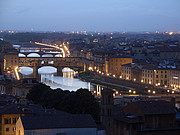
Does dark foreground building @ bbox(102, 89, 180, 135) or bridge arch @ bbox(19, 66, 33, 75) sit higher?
dark foreground building @ bbox(102, 89, 180, 135)

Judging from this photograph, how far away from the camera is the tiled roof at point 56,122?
10555mm

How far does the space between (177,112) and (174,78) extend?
13905 mm

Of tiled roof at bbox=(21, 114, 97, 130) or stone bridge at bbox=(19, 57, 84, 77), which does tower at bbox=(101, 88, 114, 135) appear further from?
stone bridge at bbox=(19, 57, 84, 77)

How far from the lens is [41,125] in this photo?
10570mm

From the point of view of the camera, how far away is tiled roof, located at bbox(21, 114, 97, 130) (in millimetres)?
10555

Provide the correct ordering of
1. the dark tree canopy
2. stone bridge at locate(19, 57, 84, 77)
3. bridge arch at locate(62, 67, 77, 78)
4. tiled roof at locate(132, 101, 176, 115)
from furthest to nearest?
stone bridge at locate(19, 57, 84, 77), bridge arch at locate(62, 67, 77, 78), the dark tree canopy, tiled roof at locate(132, 101, 176, 115)

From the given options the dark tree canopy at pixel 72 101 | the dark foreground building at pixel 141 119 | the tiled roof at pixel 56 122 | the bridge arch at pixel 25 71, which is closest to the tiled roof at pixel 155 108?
the dark foreground building at pixel 141 119

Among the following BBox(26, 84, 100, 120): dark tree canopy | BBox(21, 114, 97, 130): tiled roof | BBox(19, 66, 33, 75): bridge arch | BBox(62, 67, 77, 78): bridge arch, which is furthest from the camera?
BBox(19, 66, 33, 75): bridge arch

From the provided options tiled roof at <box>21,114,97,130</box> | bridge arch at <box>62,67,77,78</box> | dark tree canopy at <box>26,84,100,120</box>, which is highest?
tiled roof at <box>21,114,97,130</box>

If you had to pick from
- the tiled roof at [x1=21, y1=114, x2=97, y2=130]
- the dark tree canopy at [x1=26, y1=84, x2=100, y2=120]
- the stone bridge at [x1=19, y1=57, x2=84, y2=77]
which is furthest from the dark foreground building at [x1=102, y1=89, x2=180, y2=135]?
the stone bridge at [x1=19, y1=57, x2=84, y2=77]

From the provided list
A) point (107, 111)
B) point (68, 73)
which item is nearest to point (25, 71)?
point (68, 73)

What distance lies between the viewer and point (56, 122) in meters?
10.8

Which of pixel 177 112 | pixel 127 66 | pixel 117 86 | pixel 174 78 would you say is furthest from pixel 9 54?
pixel 177 112

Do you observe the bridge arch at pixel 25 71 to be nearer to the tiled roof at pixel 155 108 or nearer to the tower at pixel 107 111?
the tiled roof at pixel 155 108
